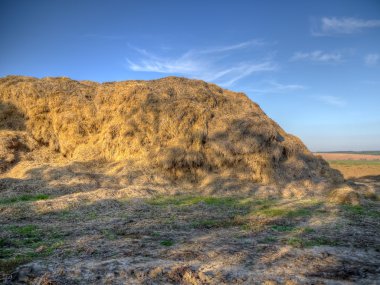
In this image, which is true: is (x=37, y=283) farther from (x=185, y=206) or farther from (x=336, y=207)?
(x=336, y=207)

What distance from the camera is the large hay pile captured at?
18125 millimetres

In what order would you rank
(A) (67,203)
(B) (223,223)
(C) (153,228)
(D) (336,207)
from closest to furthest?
1. (C) (153,228)
2. (B) (223,223)
3. (A) (67,203)
4. (D) (336,207)

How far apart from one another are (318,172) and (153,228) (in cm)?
1328

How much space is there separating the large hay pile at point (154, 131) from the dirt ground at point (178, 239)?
11.4 ft

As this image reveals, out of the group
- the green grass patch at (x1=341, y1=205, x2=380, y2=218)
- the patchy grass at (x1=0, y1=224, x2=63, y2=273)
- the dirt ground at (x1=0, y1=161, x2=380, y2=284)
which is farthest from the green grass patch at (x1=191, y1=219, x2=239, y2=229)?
the green grass patch at (x1=341, y1=205, x2=380, y2=218)

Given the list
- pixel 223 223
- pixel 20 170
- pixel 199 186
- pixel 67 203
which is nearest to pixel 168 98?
pixel 199 186

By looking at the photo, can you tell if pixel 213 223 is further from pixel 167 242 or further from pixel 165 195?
pixel 165 195

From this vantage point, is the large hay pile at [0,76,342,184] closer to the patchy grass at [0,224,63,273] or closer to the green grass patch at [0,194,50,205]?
the green grass patch at [0,194,50,205]

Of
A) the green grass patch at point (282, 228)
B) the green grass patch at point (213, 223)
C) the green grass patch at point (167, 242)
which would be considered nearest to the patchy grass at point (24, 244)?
the green grass patch at point (167, 242)

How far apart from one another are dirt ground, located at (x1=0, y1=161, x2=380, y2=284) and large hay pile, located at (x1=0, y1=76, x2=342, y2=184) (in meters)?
3.47

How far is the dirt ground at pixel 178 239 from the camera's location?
20.0 ft

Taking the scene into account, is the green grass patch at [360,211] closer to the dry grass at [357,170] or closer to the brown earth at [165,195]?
the brown earth at [165,195]

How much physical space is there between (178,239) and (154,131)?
36.2ft

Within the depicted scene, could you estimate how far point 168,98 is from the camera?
20.3 metres
